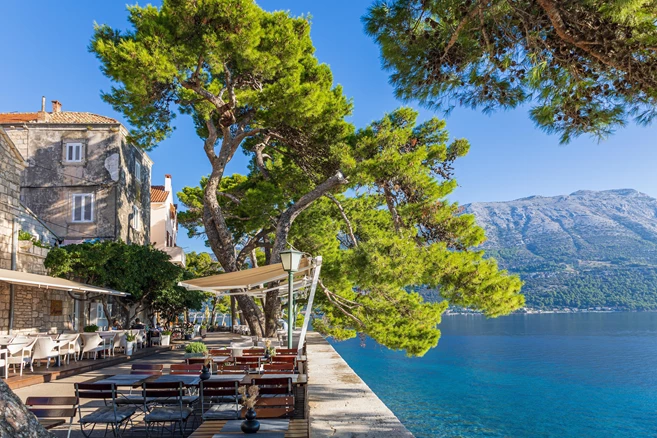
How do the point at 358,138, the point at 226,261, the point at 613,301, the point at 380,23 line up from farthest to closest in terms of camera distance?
the point at 613,301 → the point at 226,261 → the point at 358,138 → the point at 380,23

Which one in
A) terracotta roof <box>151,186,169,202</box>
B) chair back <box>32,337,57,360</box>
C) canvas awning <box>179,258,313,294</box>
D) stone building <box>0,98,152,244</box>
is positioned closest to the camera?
canvas awning <box>179,258,313,294</box>

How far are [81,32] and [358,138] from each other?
26.1 ft

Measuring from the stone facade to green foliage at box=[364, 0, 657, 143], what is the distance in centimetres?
1197

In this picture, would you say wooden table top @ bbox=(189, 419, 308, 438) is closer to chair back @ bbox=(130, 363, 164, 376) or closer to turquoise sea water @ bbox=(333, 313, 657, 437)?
chair back @ bbox=(130, 363, 164, 376)

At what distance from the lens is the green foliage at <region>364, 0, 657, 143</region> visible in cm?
471

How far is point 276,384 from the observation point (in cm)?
575

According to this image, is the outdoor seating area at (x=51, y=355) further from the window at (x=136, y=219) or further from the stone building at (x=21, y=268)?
the window at (x=136, y=219)

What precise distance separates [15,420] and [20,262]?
14.7 m

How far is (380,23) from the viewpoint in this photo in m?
5.82

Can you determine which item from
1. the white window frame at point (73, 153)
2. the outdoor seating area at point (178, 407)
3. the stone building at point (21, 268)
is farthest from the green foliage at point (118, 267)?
the outdoor seating area at point (178, 407)

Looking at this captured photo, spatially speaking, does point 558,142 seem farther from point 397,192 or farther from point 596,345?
point 596,345

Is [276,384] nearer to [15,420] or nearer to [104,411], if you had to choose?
[104,411]

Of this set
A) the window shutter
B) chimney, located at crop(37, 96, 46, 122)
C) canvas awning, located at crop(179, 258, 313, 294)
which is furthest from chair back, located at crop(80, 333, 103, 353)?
chimney, located at crop(37, 96, 46, 122)

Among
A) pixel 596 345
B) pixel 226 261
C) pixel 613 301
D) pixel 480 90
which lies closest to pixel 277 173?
pixel 226 261
